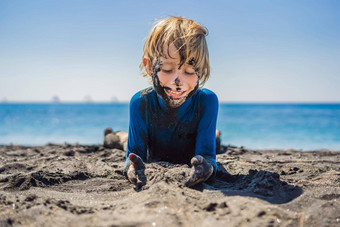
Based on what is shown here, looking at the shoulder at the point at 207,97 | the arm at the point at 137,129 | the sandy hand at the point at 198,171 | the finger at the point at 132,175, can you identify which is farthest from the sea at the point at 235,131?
the sandy hand at the point at 198,171

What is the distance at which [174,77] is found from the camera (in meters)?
2.31

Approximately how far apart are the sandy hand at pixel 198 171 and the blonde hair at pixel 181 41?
0.79m

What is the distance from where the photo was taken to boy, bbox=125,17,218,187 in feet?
7.35

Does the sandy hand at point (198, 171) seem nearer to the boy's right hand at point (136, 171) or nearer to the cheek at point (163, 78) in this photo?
the boy's right hand at point (136, 171)

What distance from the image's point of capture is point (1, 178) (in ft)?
8.64

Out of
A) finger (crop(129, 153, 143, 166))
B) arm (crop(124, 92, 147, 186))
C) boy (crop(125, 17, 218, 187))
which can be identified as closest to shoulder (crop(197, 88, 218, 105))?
boy (crop(125, 17, 218, 187))

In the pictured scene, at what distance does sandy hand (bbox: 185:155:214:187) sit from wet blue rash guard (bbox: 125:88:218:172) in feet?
1.25

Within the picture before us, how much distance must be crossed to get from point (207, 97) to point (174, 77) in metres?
0.59

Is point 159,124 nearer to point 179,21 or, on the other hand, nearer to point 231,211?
point 179,21

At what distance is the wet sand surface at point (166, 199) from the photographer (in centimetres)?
154

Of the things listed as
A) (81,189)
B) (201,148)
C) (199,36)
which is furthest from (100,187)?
(199,36)

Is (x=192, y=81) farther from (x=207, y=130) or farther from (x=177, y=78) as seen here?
(x=207, y=130)

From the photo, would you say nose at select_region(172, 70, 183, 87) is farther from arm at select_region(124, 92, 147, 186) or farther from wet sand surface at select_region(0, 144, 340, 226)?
wet sand surface at select_region(0, 144, 340, 226)

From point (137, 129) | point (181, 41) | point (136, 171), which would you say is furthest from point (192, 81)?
point (136, 171)
